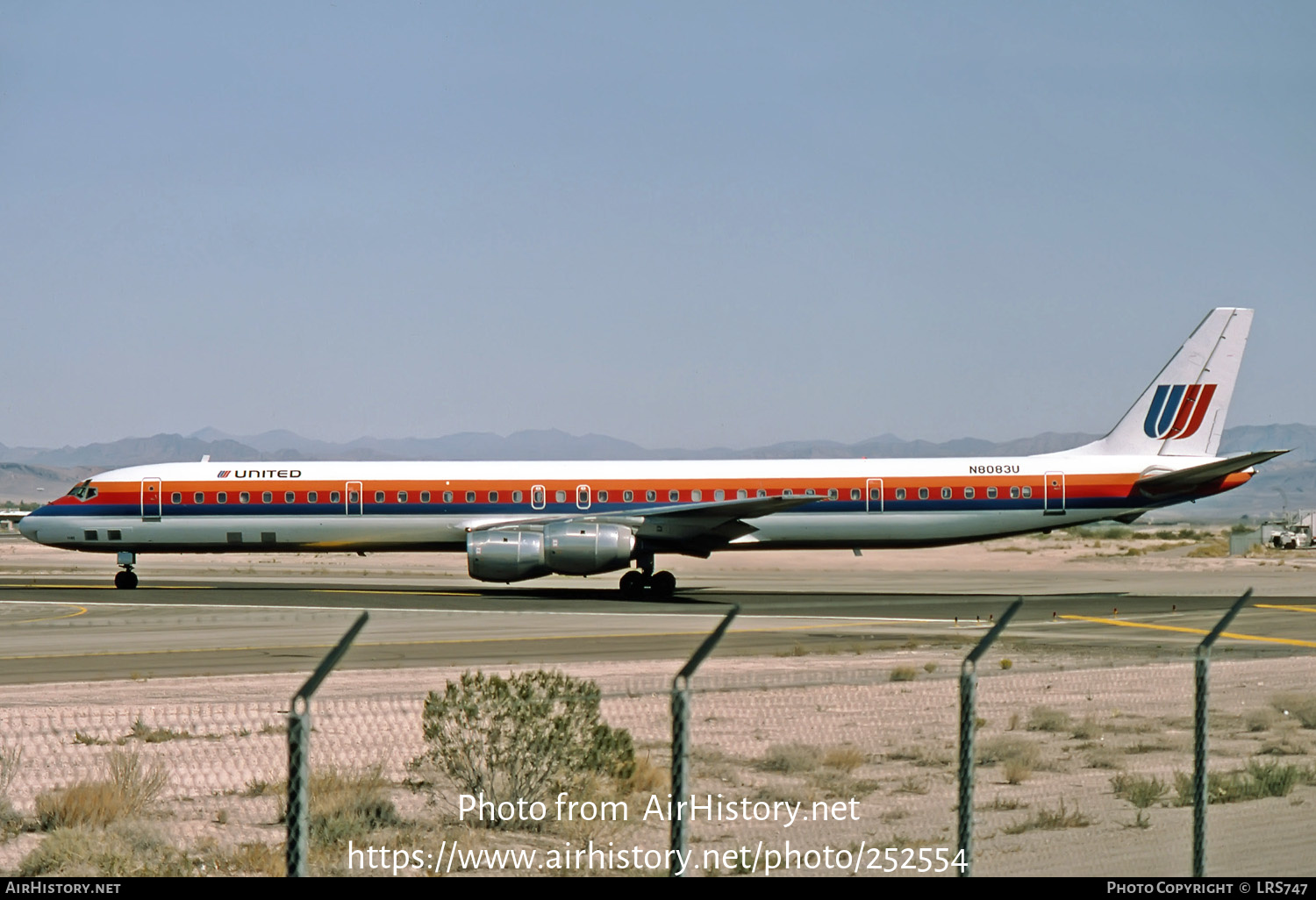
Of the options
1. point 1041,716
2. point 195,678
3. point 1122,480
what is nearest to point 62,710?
point 195,678

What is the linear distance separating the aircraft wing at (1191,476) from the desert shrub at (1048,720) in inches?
863

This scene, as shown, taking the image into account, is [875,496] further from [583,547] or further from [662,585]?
[583,547]

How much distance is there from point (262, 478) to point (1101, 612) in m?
21.8

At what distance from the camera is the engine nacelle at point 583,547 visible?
34688 millimetres

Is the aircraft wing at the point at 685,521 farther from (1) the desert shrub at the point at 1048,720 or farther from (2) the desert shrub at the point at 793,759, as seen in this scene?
(2) the desert shrub at the point at 793,759

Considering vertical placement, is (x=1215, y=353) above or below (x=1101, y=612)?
above

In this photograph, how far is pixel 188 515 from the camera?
38531mm

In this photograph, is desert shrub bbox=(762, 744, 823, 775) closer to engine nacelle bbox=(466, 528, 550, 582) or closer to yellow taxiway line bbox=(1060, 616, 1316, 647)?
yellow taxiway line bbox=(1060, 616, 1316, 647)

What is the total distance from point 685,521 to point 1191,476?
42.8ft

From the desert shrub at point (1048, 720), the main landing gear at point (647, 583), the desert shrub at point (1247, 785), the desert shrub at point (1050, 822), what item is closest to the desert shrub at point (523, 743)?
the desert shrub at point (1050, 822)

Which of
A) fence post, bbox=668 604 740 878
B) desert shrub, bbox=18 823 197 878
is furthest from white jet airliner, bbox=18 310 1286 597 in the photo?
fence post, bbox=668 604 740 878
